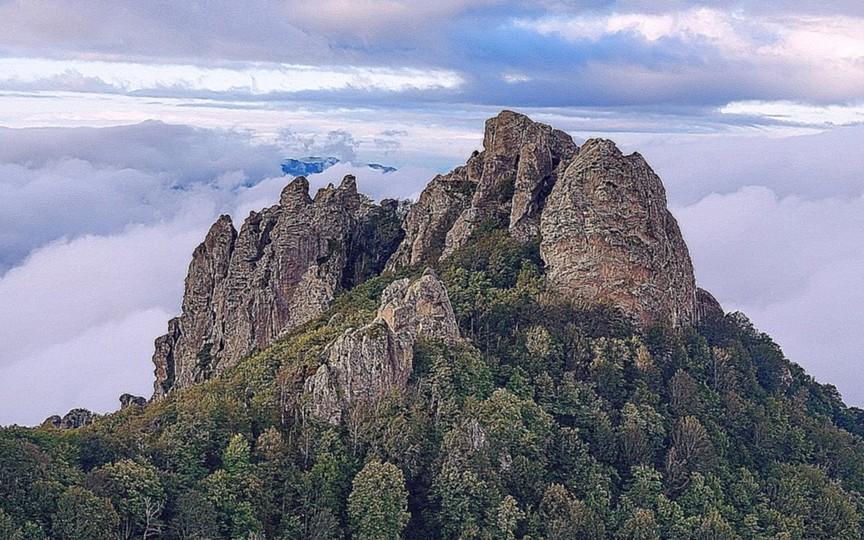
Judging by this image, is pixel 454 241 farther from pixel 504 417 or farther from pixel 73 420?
pixel 73 420

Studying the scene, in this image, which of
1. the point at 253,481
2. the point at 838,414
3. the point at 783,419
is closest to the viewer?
the point at 253,481

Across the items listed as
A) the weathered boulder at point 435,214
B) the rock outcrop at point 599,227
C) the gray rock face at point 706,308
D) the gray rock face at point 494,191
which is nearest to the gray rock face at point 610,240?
the rock outcrop at point 599,227

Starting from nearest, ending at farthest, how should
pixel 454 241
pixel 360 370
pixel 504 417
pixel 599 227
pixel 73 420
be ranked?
pixel 360 370 < pixel 504 417 < pixel 599 227 < pixel 454 241 < pixel 73 420

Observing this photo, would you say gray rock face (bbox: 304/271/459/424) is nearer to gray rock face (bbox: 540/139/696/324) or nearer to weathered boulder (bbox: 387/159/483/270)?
gray rock face (bbox: 540/139/696/324)

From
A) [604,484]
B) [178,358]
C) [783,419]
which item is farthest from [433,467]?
[178,358]

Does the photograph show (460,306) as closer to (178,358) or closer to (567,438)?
(567,438)

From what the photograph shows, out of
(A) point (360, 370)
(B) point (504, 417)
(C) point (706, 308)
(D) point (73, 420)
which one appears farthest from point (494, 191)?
(D) point (73, 420)

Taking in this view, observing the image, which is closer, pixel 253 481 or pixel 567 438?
pixel 253 481
